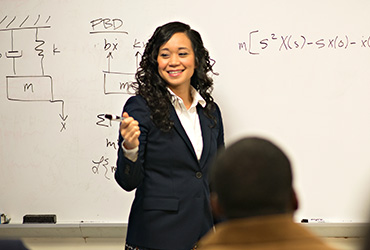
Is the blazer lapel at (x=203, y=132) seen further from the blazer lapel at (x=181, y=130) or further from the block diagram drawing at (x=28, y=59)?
the block diagram drawing at (x=28, y=59)

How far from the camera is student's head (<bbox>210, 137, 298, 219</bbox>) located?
1202 millimetres

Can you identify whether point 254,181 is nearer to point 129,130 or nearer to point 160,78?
point 129,130

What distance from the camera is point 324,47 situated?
10.1ft

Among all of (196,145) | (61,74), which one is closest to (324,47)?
(196,145)

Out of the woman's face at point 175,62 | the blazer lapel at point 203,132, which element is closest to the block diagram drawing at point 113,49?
the woman's face at point 175,62

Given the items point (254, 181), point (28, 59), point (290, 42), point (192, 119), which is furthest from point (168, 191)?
point (254, 181)

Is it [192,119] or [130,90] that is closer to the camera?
[192,119]

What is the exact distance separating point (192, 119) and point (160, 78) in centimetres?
22

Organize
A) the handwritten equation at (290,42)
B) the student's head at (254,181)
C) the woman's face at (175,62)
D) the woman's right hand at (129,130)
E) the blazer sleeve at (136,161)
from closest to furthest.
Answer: the student's head at (254,181) < the woman's right hand at (129,130) < the blazer sleeve at (136,161) < the woman's face at (175,62) < the handwritten equation at (290,42)

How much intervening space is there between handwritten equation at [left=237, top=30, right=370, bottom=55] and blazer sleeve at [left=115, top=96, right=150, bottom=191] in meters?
0.76

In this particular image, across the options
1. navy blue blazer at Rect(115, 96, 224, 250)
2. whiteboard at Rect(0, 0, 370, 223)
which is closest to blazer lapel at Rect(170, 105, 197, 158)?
navy blue blazer at Rect(115, 96, 224, 250)

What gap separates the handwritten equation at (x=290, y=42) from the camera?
121 inches

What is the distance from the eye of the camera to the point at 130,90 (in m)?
3.15

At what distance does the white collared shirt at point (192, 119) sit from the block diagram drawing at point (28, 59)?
0.79m
